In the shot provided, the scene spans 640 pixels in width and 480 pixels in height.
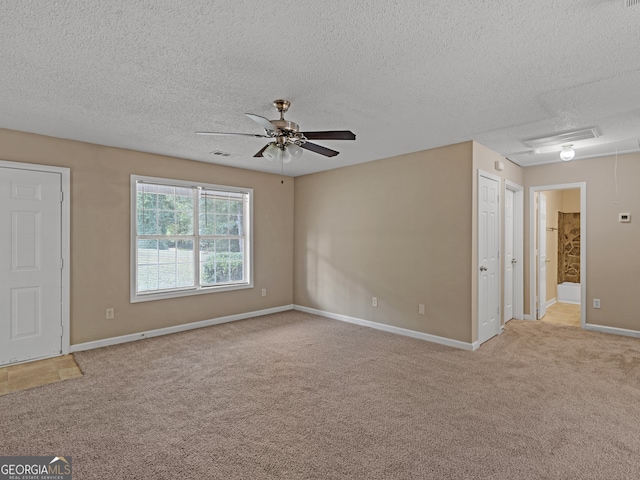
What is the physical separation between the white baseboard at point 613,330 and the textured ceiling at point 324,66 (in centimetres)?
257

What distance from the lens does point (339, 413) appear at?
2.61 metres

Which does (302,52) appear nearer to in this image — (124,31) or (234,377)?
(124,31)

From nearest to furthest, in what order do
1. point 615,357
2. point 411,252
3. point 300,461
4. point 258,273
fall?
1. point 300,461
2. point 615,357
3. point 411,252
4. point 258,273

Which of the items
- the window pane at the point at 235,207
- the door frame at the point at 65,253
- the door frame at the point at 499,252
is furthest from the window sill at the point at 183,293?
the door frame at the point at 499,252

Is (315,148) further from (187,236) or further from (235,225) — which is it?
(235,225)

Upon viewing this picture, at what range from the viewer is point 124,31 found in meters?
1.93

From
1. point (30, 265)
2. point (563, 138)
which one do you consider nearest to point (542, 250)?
point (563, 138)

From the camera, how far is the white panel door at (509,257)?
17.3 feet

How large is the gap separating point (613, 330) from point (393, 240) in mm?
3208

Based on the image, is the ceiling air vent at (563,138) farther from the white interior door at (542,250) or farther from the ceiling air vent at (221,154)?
the ceiling air vent at (221,154)

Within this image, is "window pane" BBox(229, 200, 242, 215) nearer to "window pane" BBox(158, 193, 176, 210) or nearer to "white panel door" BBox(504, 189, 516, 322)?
"window pane" BBox(158, 193, 176, 210)

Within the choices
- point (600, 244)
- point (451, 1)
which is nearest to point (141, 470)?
point (451, 1)

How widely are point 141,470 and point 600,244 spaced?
19.1ft

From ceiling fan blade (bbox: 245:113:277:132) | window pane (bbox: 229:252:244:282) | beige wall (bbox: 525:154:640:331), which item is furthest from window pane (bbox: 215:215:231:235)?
beige wall (bbox: 525:154:640:331)
